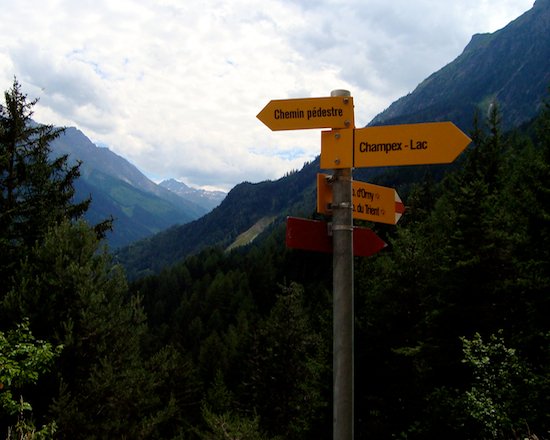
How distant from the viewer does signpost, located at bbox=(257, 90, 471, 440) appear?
351 centimetres

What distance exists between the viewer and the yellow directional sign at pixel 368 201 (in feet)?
12.2

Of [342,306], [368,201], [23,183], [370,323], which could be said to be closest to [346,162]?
[368,201]

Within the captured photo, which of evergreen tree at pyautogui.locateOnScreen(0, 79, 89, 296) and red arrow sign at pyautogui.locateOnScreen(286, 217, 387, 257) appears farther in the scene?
evergreen tree at pyautogui.locateOnScreen(0, 79, 89, 296)

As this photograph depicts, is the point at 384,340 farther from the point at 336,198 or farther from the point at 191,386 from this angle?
the point at 191,386

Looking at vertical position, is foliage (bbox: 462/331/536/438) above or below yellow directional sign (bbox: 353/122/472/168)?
below

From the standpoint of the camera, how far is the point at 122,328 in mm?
14258

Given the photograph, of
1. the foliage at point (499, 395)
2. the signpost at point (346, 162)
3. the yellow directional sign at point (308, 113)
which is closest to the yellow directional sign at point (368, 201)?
the signpost at point (346, 162)

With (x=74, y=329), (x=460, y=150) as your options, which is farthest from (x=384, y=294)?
(x=460, y=150)

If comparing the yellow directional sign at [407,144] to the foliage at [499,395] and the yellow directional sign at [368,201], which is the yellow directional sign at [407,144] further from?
the foliage at [499,395]

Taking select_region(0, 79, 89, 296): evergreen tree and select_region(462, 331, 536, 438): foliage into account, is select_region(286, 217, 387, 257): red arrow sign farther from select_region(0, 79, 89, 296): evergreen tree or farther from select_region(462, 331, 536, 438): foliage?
select_region(0, 79, 89, 296): evergreen tree

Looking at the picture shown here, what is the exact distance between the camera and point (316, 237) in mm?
3721

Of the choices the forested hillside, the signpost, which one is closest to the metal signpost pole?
the signpost

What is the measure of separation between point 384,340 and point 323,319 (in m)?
2.96

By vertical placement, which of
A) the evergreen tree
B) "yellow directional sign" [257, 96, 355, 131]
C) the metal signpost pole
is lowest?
the metal signpost pole
